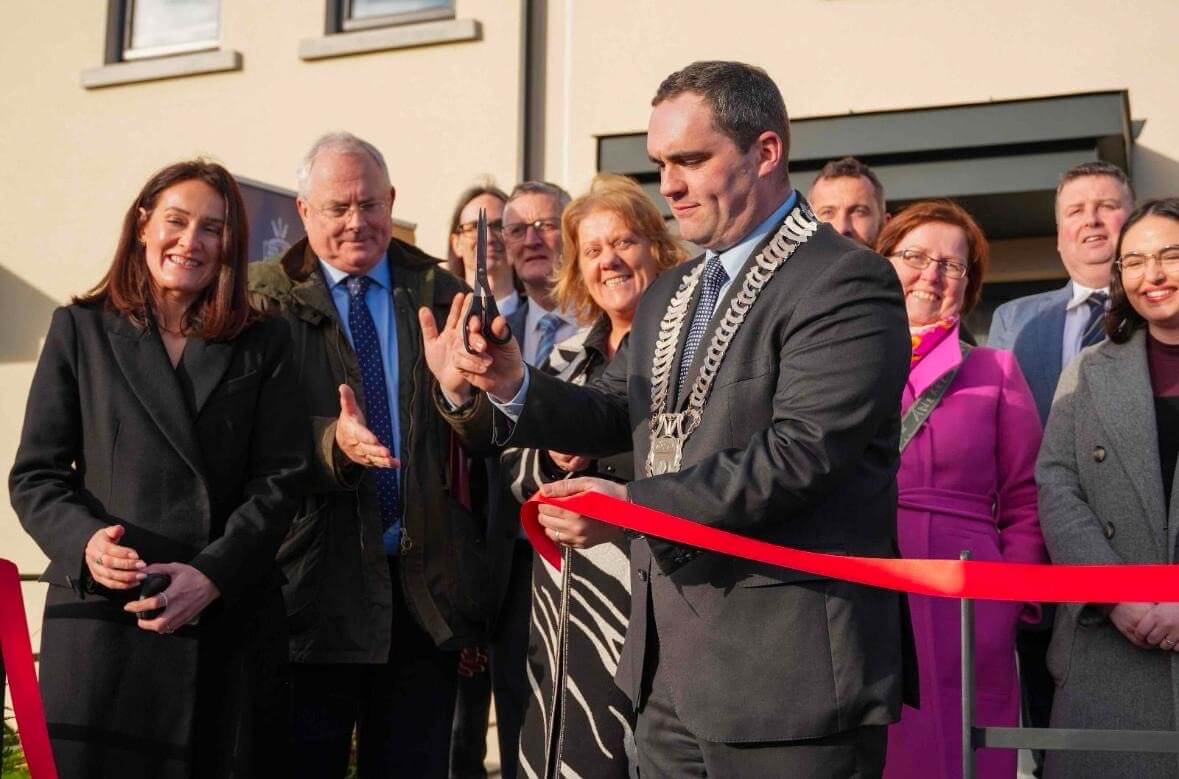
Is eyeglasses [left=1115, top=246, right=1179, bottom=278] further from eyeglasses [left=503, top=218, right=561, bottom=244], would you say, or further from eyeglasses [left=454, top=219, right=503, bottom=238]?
eyeglasses [left=454, top=219, right=503, bottom=238]

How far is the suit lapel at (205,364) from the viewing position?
349 centimetres

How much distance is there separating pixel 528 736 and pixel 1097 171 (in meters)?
2.79

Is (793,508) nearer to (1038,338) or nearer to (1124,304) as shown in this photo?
(1124,304)

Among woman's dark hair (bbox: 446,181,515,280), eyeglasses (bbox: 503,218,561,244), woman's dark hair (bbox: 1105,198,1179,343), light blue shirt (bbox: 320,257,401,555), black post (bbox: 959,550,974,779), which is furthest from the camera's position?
woman's dark hair (bbox: 446,181,515,280)

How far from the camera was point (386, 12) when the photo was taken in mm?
8641

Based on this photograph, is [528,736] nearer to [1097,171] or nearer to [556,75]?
[1097,171]

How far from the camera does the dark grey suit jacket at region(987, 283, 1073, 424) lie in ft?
14.8

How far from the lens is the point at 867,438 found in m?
2.60

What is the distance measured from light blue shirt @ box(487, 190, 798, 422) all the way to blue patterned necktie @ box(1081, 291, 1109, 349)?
1950mm

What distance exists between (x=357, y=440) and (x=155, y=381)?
1.74 feet

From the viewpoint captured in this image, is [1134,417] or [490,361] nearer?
[490,361]

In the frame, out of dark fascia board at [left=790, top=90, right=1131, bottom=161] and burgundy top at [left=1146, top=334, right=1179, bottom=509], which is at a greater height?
dark fascia board at [left=790, top=90, right=1131, bottom=161]

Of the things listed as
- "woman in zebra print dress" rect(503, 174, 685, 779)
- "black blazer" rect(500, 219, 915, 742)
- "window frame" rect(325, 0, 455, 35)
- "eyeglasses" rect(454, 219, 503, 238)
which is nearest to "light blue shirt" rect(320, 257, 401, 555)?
"woman in zebra print dress" rect(503, 174, 685, 779)

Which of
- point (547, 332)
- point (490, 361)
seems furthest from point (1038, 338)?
point (490, 361)
